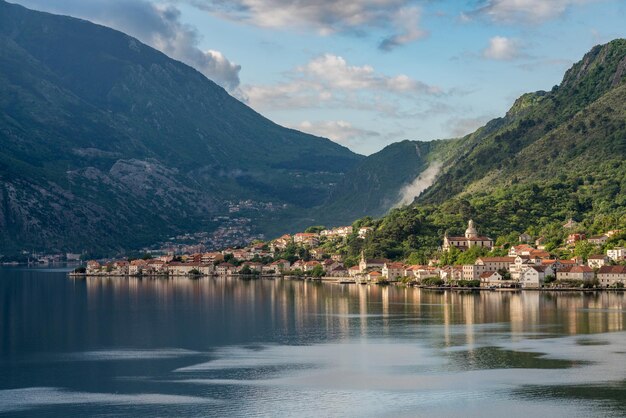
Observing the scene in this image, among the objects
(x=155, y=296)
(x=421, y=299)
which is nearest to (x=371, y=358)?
(x=421, y=299)

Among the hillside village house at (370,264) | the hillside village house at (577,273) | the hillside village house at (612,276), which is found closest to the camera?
the hillside village house at (612,276)

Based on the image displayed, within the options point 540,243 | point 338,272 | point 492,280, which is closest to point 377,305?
point 492,280

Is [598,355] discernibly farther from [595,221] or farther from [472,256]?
[595,221]

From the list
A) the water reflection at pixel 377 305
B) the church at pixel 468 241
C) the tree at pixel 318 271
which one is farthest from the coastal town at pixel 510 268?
the water reflection at pixel 377 305

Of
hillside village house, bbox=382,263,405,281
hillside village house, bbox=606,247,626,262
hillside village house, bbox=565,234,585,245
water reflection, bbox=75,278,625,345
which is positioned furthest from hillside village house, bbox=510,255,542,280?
hillside village house, bbox=382,263,405,281

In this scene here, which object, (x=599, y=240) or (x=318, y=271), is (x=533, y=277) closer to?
(x=599, y=240)

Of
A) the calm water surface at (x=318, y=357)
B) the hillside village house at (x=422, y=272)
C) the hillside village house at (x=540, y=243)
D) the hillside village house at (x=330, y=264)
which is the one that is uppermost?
the hillside village house at (x=540, y=243)

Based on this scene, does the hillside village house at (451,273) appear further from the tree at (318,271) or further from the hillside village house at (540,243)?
the tree at (318,271)
